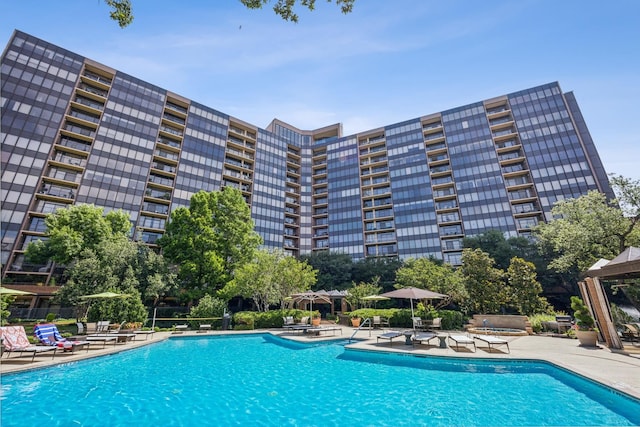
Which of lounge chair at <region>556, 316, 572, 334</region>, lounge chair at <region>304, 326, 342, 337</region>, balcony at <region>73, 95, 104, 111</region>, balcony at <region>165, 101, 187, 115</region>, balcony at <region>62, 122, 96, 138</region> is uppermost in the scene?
balcony at <region>165, 101, 187, 115</region>

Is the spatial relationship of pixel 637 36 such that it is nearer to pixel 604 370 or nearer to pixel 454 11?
pixel 454 11

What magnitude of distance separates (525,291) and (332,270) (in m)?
30.7

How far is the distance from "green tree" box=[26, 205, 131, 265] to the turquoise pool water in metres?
23.4

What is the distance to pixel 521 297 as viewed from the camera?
21922mm

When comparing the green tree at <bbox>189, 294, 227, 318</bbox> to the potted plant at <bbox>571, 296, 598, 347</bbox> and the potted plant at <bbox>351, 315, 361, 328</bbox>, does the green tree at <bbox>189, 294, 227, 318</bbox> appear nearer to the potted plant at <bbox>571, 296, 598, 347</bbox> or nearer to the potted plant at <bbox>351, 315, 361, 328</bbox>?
the potted plant at <bbox>351, 315, 361, 328</bbox>

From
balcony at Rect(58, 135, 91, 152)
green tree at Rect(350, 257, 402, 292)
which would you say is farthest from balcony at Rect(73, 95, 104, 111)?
green tree at Rect(350, 257, 402, 292)

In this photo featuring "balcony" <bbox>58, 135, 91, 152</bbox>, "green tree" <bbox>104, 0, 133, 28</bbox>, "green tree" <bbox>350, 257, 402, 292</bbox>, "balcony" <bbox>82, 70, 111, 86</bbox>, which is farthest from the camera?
"balcony" <bbox>82, 70, 111, 86</bbox>

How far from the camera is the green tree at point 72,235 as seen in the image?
96.1 ft

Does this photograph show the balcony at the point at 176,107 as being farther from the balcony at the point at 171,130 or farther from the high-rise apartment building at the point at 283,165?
the balcony at the point at 171,130

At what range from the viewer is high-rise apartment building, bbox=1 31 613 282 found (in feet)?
129

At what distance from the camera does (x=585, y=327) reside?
14.2 m

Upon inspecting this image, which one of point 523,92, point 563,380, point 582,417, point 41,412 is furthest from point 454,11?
point 523,92

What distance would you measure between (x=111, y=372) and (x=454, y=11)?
17110mm

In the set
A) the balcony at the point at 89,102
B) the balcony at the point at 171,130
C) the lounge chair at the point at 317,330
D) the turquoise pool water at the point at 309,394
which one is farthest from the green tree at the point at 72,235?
the balcony at the point at 171,130
